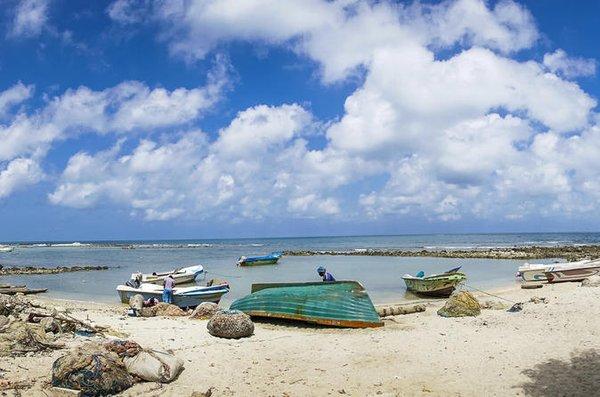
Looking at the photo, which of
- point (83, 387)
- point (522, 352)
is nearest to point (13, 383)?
point (83, 387)

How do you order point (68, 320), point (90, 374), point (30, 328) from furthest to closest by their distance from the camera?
point (68, 320) → point (30, 328) → point (90, 374)

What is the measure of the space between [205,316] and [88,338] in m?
5.04

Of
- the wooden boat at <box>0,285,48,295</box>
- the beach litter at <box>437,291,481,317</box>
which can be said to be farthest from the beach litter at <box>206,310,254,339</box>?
the wooden boat at <box>0,285,48,295</box>

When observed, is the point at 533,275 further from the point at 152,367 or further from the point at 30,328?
the point at 30,328

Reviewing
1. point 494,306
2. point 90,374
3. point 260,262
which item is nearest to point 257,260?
point 260,262

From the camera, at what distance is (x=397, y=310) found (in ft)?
53.9

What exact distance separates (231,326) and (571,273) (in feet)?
66.1

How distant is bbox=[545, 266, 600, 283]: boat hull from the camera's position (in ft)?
82.3

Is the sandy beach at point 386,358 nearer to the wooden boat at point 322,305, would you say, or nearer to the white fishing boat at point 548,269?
the wooden boat at point 322,305

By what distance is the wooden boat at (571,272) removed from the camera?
25094 mm

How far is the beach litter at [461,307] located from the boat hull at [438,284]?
6.72 m

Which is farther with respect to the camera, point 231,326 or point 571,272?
point 571,272

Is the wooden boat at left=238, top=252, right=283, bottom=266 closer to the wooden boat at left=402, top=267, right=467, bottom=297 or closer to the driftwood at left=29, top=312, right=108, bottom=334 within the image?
the wooden boat at left=402, top=267, right=467, bottom=297

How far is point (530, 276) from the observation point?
27094 mm
